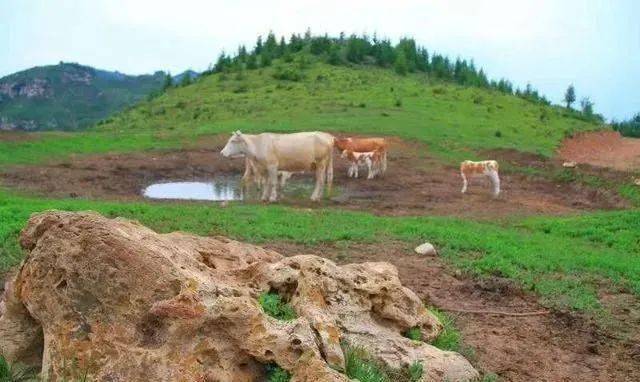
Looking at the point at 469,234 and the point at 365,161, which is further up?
the point at 365,161

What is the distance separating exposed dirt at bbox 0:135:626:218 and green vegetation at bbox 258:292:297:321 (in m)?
11.2

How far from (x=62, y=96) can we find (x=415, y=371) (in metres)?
99.7

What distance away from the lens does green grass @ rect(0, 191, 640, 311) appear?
11461 mm

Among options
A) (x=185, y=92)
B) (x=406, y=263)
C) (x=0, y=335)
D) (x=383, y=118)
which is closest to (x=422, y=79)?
(x=185, y=92)

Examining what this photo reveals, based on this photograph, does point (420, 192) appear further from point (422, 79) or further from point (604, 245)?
point (422, 79)

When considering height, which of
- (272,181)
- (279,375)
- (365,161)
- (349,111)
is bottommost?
(272,181)

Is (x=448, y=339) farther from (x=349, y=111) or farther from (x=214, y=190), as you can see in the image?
(x=349, y=111)

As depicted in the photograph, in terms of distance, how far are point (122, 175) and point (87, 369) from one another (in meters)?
17.6

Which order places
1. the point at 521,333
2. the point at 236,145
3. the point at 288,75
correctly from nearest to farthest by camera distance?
the point at 521,333, the point at 236,145, the point at 288,75

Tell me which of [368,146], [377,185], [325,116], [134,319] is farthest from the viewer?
[325,116]

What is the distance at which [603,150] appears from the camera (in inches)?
1528

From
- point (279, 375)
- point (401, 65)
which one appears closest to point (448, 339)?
point (279, 375)

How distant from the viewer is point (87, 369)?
204 inches

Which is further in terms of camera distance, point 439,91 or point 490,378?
point 439,91
